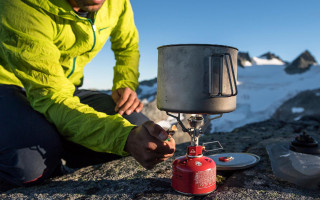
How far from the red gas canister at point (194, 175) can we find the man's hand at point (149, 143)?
0.10 meters

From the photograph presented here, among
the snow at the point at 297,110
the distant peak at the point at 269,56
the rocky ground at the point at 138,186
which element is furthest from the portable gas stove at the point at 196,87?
the distant peak at the point at 269,56

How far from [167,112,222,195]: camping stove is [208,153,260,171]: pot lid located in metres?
0.26

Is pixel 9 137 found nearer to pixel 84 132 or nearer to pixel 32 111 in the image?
pixel 32 111

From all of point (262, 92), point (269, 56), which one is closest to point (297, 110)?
point (262, 92)

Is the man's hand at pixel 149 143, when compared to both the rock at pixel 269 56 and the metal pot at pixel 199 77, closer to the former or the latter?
the metal pot at pixel 199 77

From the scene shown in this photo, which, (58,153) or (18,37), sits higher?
(18,37)

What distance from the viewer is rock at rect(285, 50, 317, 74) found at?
12.1m

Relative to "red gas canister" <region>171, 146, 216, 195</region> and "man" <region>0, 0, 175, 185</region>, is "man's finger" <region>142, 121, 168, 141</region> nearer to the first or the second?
"man" <region>0, 0, 175, 185</region>

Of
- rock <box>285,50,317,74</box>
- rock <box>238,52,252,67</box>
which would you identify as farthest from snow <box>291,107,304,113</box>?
rock <box>238,52,252,67</box>

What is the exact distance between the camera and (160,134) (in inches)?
42.3

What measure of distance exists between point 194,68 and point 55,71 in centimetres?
78

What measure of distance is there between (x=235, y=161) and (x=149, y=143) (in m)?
0.70

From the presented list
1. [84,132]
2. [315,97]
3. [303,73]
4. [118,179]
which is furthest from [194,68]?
[303,73]

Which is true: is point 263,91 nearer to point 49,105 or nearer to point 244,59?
point 244,59
